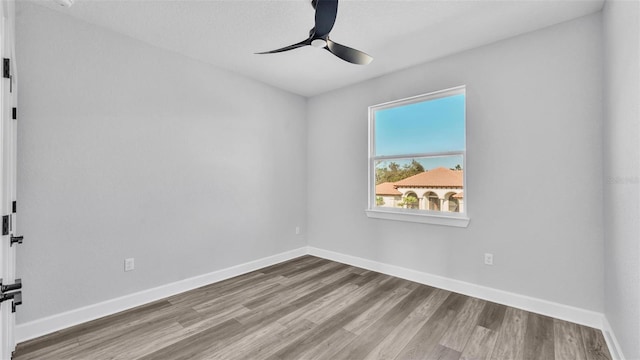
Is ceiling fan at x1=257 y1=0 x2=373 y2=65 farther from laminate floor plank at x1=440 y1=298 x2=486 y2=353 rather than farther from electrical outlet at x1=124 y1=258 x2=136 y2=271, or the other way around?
electrical outlet at x1=124 y1=258 x2=136 y2=271

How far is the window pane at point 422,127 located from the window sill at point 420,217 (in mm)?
765

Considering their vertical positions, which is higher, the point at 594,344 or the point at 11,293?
the point at 11,293

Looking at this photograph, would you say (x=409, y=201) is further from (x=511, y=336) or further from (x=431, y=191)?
(x=511, y=336)

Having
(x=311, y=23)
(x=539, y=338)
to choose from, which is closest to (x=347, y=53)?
(x=311, y=23)

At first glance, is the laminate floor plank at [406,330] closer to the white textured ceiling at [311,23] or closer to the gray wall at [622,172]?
the gray wall at [622,172]

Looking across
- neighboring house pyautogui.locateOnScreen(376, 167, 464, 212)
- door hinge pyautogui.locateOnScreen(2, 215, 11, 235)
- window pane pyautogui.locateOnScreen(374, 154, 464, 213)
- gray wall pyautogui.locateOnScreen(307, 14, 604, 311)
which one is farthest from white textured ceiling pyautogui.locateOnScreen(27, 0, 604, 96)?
door hinge pyautogui.locateOnScreen(2, 215, 11, 235)

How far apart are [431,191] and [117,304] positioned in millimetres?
3451

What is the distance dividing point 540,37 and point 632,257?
6.68ft

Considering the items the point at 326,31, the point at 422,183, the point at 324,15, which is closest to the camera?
the point at 324,15

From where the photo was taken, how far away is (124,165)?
8.95 feet

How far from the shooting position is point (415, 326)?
95.1 inches

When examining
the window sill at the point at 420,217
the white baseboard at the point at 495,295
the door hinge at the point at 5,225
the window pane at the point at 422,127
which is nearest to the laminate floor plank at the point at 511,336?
the white baseboard at the point at 495,295

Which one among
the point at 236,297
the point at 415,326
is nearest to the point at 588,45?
the point at 415,326

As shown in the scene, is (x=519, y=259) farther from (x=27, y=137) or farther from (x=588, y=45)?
(x=27, y=137)
